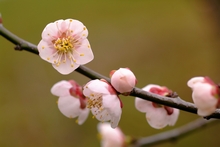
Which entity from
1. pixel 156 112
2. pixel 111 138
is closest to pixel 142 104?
pixel 156 112

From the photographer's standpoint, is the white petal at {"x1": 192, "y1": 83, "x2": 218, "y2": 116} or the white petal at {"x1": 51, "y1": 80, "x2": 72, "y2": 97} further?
the white petal at {"x1": 51, "y1": 80, "x2": 72, "y2": 97}

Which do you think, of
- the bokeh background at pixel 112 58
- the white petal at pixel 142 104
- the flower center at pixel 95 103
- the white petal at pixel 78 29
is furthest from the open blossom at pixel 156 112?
the bokeh background at pixel 112 58

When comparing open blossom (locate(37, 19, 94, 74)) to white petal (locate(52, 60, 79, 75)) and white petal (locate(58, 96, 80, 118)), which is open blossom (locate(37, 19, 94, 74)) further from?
white petal (locate(58, 96, 80, 118))

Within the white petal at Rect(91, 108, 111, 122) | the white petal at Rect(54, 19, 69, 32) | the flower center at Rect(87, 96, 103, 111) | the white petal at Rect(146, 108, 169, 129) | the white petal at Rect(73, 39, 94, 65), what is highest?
the white petal at Rect(54, 19, 69, 32)

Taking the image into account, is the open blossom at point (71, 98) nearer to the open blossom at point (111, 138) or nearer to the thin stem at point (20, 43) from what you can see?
the thin stem at point (20, 43)

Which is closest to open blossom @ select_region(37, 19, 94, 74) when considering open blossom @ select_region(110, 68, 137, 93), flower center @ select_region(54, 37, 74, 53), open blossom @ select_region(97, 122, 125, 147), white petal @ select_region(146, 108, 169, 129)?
flower center @ select_region(54, 37, 74, 53)

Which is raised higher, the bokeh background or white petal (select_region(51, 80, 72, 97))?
the bokeh background

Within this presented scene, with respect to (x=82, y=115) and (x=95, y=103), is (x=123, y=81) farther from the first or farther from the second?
(x=82, y=115)

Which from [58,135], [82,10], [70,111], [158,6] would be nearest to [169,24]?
[158,6]
